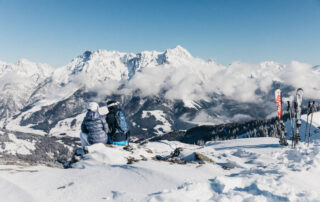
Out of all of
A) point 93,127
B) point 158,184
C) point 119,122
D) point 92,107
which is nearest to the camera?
point 158,184

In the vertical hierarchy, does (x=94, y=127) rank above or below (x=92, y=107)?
below

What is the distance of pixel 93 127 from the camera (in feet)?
61.2

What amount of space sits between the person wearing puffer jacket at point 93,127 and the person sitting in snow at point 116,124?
22.7 inches

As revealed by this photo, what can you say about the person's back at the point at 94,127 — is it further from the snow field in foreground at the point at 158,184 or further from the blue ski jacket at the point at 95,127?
the snow field in foreground at the point at 158,184

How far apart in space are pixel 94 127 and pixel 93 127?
0.08m

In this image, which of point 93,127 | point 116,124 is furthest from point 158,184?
point 116,124

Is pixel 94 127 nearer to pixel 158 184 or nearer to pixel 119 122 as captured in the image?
pixel 119 122

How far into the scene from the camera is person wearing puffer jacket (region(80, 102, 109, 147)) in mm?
18266

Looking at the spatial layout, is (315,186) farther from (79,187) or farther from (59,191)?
(59,191)

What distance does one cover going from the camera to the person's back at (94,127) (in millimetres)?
18266

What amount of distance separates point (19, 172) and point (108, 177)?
5271mm

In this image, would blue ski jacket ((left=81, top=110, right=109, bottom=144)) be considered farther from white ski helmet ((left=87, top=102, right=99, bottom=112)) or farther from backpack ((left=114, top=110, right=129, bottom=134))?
backpack ((left=114, top=110, right=129, bottom=134))

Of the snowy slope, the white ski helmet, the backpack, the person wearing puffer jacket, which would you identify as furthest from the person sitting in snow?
the snowy slope

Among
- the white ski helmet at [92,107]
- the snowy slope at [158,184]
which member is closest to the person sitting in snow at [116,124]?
the white ski helmet at [92,107]
